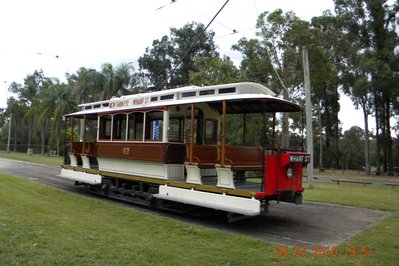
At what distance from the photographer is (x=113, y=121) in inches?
476

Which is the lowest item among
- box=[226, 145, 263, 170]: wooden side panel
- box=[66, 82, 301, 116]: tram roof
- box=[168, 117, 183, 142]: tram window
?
box=[226, 145, 263, 170]: wooden side panel

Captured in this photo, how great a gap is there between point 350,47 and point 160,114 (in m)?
32.0

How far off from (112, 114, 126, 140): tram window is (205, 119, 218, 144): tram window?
2.99 m

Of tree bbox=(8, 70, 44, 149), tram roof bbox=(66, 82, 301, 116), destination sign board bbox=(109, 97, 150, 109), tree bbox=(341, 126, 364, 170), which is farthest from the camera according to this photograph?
tree bbox=(341, 126, 364, 170)

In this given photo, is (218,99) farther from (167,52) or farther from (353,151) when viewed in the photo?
(353,151)

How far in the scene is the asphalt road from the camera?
741 centimetres

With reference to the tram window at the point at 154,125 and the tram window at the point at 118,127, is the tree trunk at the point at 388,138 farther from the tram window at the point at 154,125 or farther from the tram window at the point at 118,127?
the tram window at the point at 154,125

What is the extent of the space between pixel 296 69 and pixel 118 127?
21524 millimetres

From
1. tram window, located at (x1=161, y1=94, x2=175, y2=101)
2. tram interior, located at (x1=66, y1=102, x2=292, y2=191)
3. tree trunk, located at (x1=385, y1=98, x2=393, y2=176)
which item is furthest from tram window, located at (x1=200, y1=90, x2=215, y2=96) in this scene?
tree trunk, located at (x1=385, y1=98, x2=393, y2=176)

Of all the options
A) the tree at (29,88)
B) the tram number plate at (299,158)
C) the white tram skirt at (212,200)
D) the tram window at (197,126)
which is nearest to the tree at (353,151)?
the tree at (29,88)

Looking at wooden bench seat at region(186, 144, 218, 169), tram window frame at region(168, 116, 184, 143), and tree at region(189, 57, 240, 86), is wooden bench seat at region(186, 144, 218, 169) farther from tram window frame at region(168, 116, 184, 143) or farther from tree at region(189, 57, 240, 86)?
tree at region(189, 57, 240, 86)

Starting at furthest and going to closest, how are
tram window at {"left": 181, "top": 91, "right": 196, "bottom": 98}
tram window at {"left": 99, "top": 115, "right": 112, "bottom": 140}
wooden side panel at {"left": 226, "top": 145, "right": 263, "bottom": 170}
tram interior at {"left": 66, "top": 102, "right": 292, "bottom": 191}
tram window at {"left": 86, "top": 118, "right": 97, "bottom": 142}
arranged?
tram window at {"left": 86, "top": 118, "right": 97, "bottom": 142} → tram window at {"left": 99, "top": 115, "right": 112, "bottom": 140} → tram window at {"left": 181, "top": 91, "right": 196, "bottom": 98} → tram interior at {"left": 66, "top": 102, "right": 292, "bottom": 191} → wooden side panel at {"left": 226, "top": 145, "right": 263, "bottom": 170}

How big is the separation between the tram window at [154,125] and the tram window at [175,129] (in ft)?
1.23

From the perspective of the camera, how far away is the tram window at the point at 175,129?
10133mm
